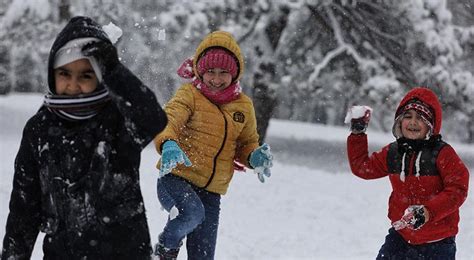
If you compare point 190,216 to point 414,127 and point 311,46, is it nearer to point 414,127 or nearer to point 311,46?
point 414,127

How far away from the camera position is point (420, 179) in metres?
4.46

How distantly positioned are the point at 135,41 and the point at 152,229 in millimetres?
9696

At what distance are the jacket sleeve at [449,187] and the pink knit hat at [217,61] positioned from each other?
1.48 metres

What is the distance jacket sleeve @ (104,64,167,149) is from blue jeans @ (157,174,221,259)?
1635mm

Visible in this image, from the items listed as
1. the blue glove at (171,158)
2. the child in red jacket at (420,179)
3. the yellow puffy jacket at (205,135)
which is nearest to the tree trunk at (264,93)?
the child in red jacket at (420,179)

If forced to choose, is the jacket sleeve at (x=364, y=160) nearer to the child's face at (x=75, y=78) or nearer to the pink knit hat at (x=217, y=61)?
the pink knit hat at (x=217, y=61)

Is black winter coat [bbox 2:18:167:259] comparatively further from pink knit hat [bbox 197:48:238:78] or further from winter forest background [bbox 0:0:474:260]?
winter forest background [bbox 0:0:474:260]

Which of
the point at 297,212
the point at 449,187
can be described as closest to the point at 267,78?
the point at 297,212

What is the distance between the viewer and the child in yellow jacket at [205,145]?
4.45 m

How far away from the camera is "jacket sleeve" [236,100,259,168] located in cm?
471

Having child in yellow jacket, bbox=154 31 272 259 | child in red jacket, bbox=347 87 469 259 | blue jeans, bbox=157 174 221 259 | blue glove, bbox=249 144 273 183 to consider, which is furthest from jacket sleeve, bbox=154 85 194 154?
child in red jacket, bbox=347 87 469 259

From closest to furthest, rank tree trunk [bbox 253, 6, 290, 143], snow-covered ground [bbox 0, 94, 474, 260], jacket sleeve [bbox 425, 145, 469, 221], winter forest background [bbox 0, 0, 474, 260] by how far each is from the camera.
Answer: jacket sleeve [bbox 425, 145, 469, 221] → snow-covered ground [bbox 0, 94, 474, 260] → winter forest background [bbox 0, 0, 474, 260] → tree trunk [bbox 253, 6, 290, 143]

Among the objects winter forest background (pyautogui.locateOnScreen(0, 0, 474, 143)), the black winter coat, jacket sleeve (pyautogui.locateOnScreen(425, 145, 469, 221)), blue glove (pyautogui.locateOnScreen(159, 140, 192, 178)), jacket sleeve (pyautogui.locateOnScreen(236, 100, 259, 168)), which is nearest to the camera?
the black winter coat

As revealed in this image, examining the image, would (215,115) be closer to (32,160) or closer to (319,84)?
(32,160)
